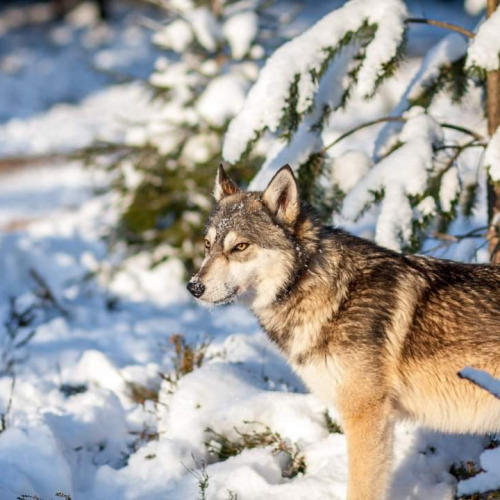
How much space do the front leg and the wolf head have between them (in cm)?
85

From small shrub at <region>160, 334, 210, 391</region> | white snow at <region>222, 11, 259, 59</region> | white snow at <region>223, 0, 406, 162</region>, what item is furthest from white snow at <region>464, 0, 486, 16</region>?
white snow at <region>222, 11, 259, 59</region>

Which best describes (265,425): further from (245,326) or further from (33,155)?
(33,155)

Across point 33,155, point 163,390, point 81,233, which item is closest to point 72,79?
point 33,155

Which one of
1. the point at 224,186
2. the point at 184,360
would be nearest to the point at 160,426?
the point at 184,360

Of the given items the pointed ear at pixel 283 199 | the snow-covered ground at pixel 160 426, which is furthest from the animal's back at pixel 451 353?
the pointed ear at pixel 283 199

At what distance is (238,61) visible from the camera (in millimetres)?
9469

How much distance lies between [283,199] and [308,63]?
3.44 ft

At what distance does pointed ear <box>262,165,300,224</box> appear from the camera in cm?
407

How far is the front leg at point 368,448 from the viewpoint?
374cm

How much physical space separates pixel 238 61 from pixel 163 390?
569 cm

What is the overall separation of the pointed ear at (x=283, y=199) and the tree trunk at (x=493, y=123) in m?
1.52

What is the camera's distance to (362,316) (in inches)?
152

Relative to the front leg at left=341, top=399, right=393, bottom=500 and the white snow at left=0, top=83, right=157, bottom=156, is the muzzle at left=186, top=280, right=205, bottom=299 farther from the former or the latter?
the white snow at left=0, top=83, right=157, bottom=156

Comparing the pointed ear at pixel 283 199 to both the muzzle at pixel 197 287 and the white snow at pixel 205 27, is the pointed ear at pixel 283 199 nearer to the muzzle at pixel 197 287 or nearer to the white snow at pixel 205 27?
the muzzle at pixel 197 287
